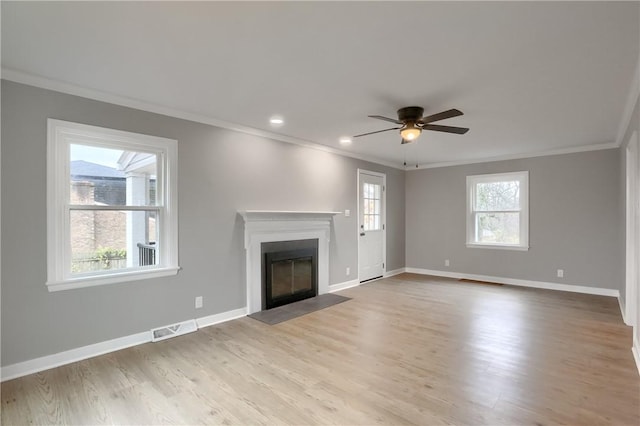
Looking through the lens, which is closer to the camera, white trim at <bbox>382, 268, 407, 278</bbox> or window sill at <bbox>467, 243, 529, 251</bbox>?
window sill at <bbox>467, 243, 529, 251</bbox>

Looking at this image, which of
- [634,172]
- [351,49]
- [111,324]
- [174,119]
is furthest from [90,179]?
[634,172]

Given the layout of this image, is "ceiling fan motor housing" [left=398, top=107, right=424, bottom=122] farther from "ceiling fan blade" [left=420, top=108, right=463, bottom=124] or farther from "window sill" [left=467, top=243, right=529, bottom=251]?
"window sill" [left=467, top=243, right=529, bottom=251]

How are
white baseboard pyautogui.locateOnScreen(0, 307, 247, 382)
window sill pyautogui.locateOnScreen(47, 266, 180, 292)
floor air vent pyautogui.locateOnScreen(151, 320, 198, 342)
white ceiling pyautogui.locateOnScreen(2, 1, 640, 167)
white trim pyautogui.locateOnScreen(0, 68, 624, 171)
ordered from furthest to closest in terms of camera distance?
1. floor air vent pyautogui.locateOnScreen(151, 320, 198, 342)
2. window sill pyautogui.locateOnScreen(47, 266, 180, 292)
3. white trim pyautogui.locateOnScreen(0, 68, 624, 171)
4. white baseboard pyautogui.locateOnScreen(0, 307, 247, 382)
5. white ceiling pyautogui.locateOnScreen(2, 1, 640, 167)

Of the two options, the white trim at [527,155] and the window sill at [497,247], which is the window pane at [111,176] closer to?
the white trim at [527,155]

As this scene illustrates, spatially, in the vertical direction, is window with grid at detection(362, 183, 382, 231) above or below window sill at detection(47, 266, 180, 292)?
above

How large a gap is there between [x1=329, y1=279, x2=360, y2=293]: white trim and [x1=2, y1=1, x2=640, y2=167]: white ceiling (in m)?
2.93

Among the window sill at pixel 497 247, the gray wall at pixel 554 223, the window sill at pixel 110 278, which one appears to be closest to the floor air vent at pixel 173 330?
the window sill at pixel 110 278

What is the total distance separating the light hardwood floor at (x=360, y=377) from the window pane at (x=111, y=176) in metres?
1.51

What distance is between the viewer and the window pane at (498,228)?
614cm

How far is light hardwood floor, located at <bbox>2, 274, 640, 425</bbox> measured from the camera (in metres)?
2.11

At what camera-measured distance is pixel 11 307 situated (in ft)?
8.52

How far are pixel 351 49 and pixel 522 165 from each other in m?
5.15

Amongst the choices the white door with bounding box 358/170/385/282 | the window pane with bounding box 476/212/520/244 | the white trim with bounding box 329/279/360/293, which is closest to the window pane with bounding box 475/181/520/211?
the window pane with bounding box 476/212/520/244

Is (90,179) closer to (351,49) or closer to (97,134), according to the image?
(97,134)
